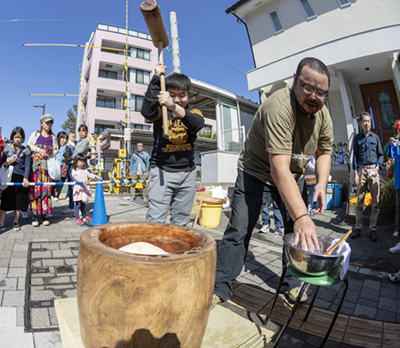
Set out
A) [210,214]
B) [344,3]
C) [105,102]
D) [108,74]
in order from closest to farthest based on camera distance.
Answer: [210,214] < [344,3] < [105,102] < [108,74]

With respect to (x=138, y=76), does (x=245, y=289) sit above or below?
below

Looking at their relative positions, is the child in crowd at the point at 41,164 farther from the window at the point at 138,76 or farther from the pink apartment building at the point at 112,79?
the window at the point at 138,76

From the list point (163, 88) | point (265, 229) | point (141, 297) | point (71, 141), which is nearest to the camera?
point (141, 297)

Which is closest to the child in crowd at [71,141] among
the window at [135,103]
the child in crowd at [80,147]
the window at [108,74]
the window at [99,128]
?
the child in crowd at [80,147]

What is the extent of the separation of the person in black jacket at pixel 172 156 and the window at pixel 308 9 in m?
11.1

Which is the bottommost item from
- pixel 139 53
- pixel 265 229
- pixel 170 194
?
pixel 265 229

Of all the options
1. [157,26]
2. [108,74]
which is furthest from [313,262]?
[108,74]

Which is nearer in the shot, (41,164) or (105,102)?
(41,164)

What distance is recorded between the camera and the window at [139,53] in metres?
29.9

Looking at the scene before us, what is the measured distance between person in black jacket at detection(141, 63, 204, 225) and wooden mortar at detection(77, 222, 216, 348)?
1.39 m

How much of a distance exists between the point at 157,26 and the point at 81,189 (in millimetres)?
3790

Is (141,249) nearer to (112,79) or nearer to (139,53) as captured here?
(112,79)

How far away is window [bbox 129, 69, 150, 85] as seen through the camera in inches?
1149

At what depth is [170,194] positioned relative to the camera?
255 centimetres
